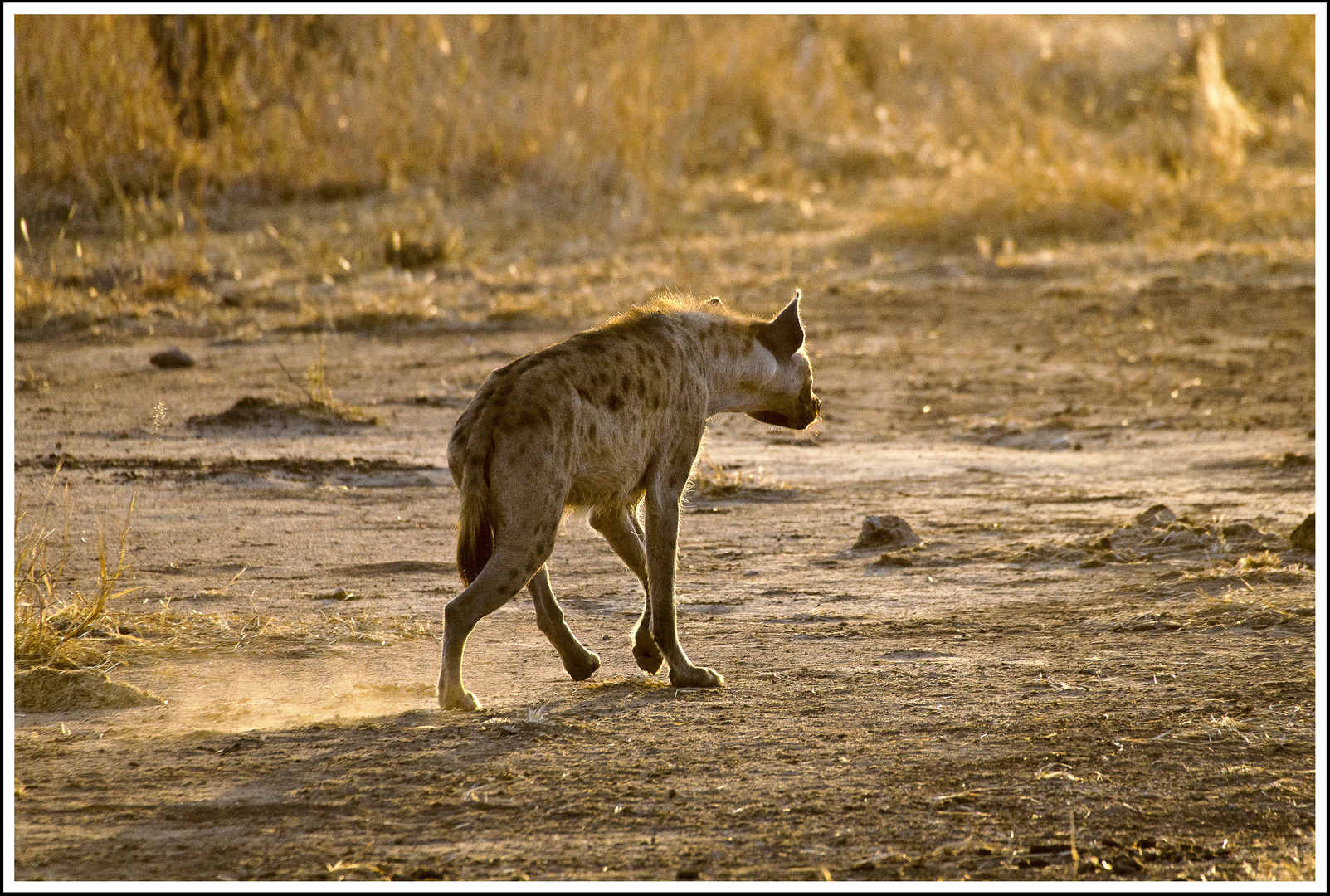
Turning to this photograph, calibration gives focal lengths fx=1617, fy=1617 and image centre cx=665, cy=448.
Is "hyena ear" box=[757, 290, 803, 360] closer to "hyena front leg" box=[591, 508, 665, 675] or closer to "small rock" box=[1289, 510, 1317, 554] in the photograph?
"hyena front leg" box=[591, 508, 665, 675]

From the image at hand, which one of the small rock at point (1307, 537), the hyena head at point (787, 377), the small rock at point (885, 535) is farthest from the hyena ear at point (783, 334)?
the small rock at point (1307, 537)

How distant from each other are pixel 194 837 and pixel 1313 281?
11284 millimetres

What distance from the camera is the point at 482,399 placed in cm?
438

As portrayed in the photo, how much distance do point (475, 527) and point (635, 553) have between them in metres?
0.87

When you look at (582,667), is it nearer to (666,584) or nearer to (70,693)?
(666,584)

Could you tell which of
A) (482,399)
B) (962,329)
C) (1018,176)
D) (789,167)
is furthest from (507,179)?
(482,399)

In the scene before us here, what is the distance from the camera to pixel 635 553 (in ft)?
16.6

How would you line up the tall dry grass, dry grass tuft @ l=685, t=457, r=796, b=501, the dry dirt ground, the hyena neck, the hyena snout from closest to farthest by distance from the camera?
the dry dirt ground < the hyena neck < the hyena snout < dry grass tuft @ l=685, t=457, r=796, b=501 < the tall dry grass

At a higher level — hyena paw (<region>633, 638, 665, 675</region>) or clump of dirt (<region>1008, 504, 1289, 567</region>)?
hyena paw (<region>633, 638, 665, 675</region>)

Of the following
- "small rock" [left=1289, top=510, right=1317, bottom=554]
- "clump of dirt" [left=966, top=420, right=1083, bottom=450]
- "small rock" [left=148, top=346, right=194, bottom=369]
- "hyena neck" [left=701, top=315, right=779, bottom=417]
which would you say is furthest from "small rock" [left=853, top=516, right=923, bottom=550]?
"small rock" [left=148, top=346, right=194, bottom=369]

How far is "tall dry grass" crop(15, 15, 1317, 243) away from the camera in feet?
47.6

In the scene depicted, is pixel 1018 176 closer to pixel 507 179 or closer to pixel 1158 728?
pixel 507 179

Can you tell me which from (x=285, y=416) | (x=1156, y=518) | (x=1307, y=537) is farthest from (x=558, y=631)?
(x=285, y=416)

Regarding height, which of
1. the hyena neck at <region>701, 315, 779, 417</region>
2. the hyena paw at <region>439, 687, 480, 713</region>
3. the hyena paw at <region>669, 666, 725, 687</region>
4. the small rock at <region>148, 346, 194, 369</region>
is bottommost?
the hyena paw at <region>669, 666, 725, 687</region>
